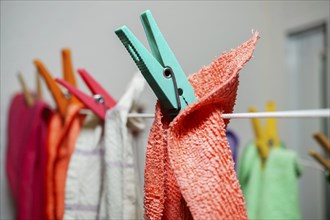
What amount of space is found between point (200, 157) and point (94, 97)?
270mm

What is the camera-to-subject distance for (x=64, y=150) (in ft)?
1.95

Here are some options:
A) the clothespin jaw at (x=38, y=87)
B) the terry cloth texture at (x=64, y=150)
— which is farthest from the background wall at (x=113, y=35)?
the terry cloth texture at (x=64, y=150)

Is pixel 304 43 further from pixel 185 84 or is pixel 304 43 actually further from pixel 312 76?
pixel 185 84

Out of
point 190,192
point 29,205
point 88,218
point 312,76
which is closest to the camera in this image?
point 190,192

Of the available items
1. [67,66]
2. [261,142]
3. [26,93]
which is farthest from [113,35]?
[261,142]

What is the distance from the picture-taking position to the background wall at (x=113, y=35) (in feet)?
1.73

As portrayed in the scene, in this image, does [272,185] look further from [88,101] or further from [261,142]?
[88,101]

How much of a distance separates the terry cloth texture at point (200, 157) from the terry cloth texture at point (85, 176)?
0.22 meters

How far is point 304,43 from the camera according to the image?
119cm

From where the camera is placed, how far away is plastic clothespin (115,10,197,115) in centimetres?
32

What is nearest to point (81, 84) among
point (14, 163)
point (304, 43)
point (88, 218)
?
point (14, 163)

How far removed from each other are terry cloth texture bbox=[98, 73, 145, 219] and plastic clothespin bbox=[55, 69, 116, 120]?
0.03 meters

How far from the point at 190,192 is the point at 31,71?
21.9 inches

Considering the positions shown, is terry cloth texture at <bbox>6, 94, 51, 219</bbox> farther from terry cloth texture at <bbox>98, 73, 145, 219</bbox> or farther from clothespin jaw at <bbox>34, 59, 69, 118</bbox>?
terry cloth texture at <bbox>98, 73, 145, 219</bbox>
